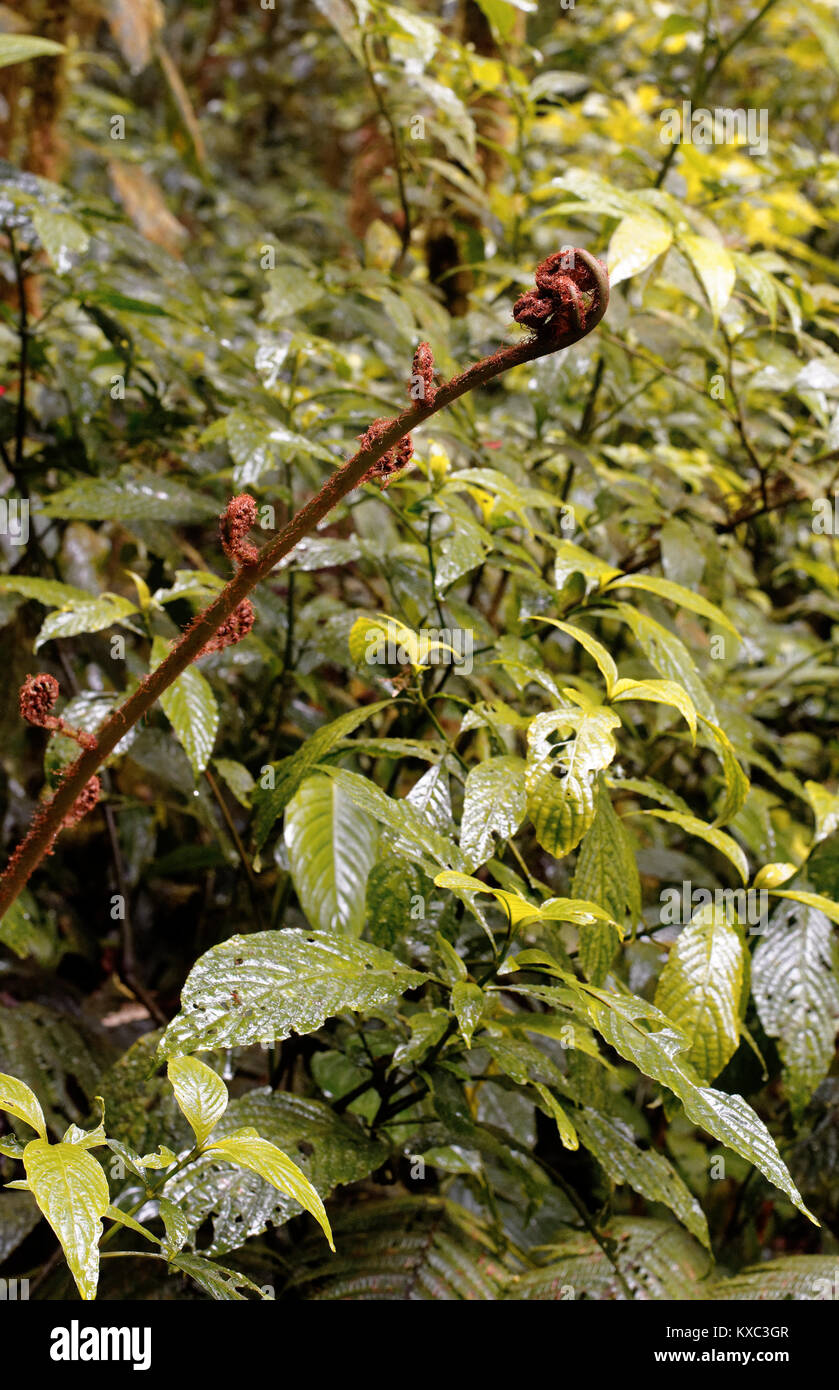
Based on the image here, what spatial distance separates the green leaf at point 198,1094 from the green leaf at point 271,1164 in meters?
0.02

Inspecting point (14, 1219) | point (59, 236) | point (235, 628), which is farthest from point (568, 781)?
point (59, 236)

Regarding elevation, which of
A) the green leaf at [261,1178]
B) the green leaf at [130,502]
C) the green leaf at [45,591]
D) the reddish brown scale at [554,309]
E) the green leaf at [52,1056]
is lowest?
the green leaf at [52,1056]

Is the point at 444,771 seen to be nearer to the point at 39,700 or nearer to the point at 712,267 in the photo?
the point at 39,700

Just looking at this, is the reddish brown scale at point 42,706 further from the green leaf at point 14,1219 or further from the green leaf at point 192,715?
the green leaf at point 14,1219

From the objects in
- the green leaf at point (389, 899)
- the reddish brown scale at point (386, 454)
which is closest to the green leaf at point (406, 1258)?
the green leaf at point (389, 899)

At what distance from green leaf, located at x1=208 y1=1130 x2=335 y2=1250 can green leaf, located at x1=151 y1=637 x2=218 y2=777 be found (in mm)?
351

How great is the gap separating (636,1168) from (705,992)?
20 cm

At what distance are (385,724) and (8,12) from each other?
6.57 feet

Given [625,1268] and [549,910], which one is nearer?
[549,910]

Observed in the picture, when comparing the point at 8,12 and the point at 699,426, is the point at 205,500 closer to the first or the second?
the point at 699,426

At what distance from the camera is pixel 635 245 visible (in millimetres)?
1151

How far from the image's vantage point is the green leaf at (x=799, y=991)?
1029 millimetres

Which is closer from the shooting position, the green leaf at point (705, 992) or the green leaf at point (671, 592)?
the green leaf at point (705, 992)

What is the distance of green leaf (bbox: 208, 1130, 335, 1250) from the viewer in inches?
26.8
